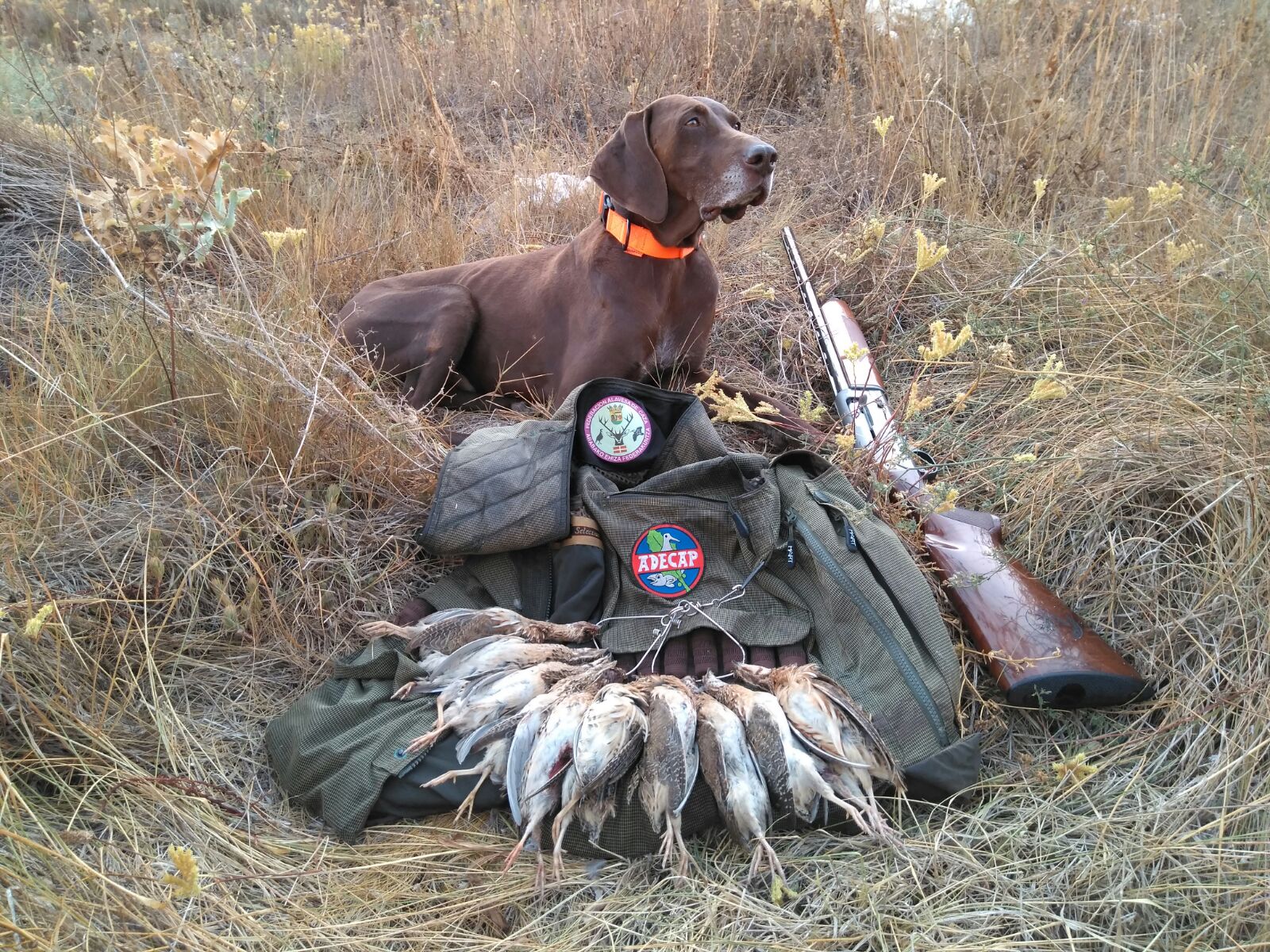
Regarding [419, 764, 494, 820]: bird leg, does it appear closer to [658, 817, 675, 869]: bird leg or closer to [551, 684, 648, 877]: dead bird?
[551, 684, 648, 877]: dead bird

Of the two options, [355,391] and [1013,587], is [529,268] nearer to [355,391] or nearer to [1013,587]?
[355,391]

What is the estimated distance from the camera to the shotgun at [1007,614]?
223 cm

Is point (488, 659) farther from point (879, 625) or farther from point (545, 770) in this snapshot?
point (879, 625)

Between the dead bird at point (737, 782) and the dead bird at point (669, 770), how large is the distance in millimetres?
35

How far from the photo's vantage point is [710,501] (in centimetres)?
270

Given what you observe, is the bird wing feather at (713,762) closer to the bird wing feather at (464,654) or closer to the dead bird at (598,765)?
the dead bird at (598,765)

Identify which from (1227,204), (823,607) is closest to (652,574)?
(823,607)

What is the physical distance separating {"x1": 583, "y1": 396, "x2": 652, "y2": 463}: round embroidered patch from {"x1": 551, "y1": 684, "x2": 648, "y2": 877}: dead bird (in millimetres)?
980

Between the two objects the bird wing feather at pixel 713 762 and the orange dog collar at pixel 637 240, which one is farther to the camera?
the orange dog collar at pixel 637 240

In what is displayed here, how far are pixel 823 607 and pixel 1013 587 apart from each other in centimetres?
49

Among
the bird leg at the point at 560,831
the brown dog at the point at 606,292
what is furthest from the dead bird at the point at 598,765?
the brown dog at the point at 606,292

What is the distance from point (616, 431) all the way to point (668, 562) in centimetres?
45

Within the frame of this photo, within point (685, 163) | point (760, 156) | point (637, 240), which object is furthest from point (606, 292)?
point (760, 156)

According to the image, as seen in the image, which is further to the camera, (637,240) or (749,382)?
(749,382)
